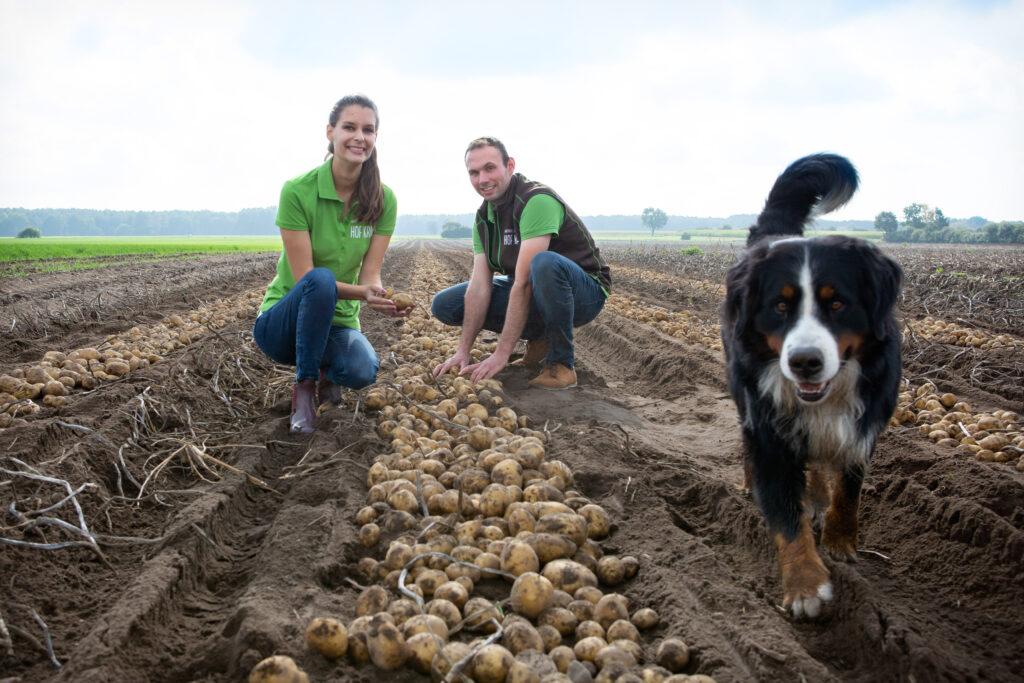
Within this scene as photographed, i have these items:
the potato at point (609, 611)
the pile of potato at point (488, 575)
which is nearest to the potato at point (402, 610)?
the pile of potato at point (488, 575)

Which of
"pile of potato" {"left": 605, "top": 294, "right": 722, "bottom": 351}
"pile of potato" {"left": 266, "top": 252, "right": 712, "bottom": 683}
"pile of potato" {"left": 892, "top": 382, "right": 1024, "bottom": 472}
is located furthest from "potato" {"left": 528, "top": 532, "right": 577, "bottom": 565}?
"pile of potato" {"left": 605, "top": 294, "right": 722, "bottom": 351}

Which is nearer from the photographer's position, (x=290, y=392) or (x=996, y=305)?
(x=290, y=392)

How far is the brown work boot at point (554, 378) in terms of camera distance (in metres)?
4.61

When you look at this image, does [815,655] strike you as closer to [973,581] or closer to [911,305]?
[973,581]

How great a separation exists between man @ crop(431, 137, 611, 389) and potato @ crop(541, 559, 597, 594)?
232 centimetres

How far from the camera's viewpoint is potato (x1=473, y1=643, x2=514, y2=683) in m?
1.51

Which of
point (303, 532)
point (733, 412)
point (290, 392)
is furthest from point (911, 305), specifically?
point (303, 532)

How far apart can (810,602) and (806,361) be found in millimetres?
741

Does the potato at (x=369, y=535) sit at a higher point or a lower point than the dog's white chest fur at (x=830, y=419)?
lower

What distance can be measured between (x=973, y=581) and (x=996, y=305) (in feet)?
25.9

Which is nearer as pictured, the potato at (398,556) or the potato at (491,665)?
the potato at (491,665)

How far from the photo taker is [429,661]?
157 cm

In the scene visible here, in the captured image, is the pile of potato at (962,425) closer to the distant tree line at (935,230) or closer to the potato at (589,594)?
the potato at (589,594)

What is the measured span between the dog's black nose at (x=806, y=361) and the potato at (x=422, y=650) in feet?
4.46
